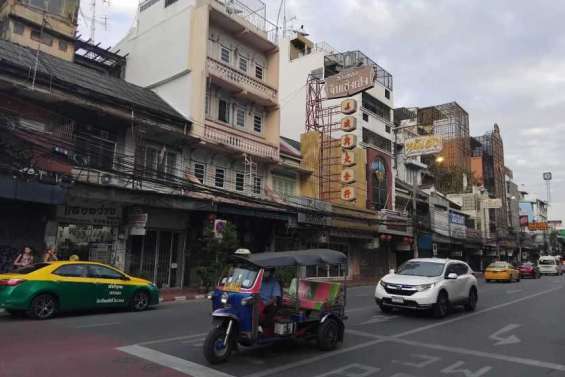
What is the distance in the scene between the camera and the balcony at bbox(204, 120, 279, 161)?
74.0 ft

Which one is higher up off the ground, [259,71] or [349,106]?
[259,71]

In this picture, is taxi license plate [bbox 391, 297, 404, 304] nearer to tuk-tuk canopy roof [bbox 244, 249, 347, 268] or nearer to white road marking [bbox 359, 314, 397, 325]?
white road marking [bbox 359, 314, 397, 325]

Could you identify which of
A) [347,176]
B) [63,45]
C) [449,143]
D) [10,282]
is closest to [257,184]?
[347,176]

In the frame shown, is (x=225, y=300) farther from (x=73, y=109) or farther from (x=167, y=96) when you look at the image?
(x=167, y=96)

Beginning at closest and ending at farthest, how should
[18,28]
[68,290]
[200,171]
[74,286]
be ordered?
[68,290] → [74,286] → [200,171] → [18,28]

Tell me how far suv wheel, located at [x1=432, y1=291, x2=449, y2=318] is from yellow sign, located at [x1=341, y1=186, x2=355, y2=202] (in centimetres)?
1655

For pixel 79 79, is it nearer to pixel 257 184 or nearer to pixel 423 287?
pixel 257 184

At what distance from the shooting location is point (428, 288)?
1281cm

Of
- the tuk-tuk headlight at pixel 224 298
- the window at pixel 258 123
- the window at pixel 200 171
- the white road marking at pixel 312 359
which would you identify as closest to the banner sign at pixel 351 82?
the window at pixel 258 123

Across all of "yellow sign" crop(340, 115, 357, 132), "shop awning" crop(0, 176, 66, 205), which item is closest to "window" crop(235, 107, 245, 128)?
"yellow sign" crop(340, 115, 357, 132)

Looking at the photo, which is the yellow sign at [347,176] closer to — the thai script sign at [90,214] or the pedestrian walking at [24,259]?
the thai script sign at [90,214]

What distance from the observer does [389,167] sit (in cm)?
3725

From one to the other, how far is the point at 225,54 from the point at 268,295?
771 inches

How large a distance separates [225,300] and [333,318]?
229 centimetres
